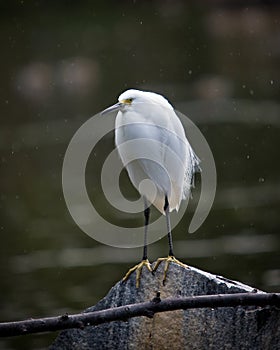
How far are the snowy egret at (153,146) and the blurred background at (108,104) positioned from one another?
1411mm

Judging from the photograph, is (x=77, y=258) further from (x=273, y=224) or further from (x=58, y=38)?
(x=58, y=38)

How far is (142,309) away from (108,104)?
13.3 meters

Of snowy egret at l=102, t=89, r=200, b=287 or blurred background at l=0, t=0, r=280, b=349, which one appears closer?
snowy egret at l=102, t=89, r=200, b=287

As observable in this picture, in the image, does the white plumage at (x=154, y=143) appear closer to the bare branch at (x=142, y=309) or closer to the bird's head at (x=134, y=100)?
the bird's head at (x=134, y=100)

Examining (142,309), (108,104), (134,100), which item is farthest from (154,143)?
(108,104)

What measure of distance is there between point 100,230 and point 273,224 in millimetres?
1708

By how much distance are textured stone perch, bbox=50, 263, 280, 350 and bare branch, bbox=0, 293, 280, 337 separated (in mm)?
222

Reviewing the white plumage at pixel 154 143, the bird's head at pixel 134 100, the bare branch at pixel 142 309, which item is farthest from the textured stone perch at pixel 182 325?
the bird's head at pixel 134 100

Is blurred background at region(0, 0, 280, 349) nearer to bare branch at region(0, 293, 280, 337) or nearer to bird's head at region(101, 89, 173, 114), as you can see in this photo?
bird's head at region(101, 89, 173, 114)

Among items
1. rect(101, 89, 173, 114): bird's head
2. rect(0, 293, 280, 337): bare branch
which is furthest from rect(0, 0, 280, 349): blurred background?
rect(0, 293, 280, 337): bare branch

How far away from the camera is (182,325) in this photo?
16.0 feet

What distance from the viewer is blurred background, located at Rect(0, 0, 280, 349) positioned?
28.6 ft

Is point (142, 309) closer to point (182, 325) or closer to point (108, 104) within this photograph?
point (182, 325)

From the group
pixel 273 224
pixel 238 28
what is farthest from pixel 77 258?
pixel 238 28
